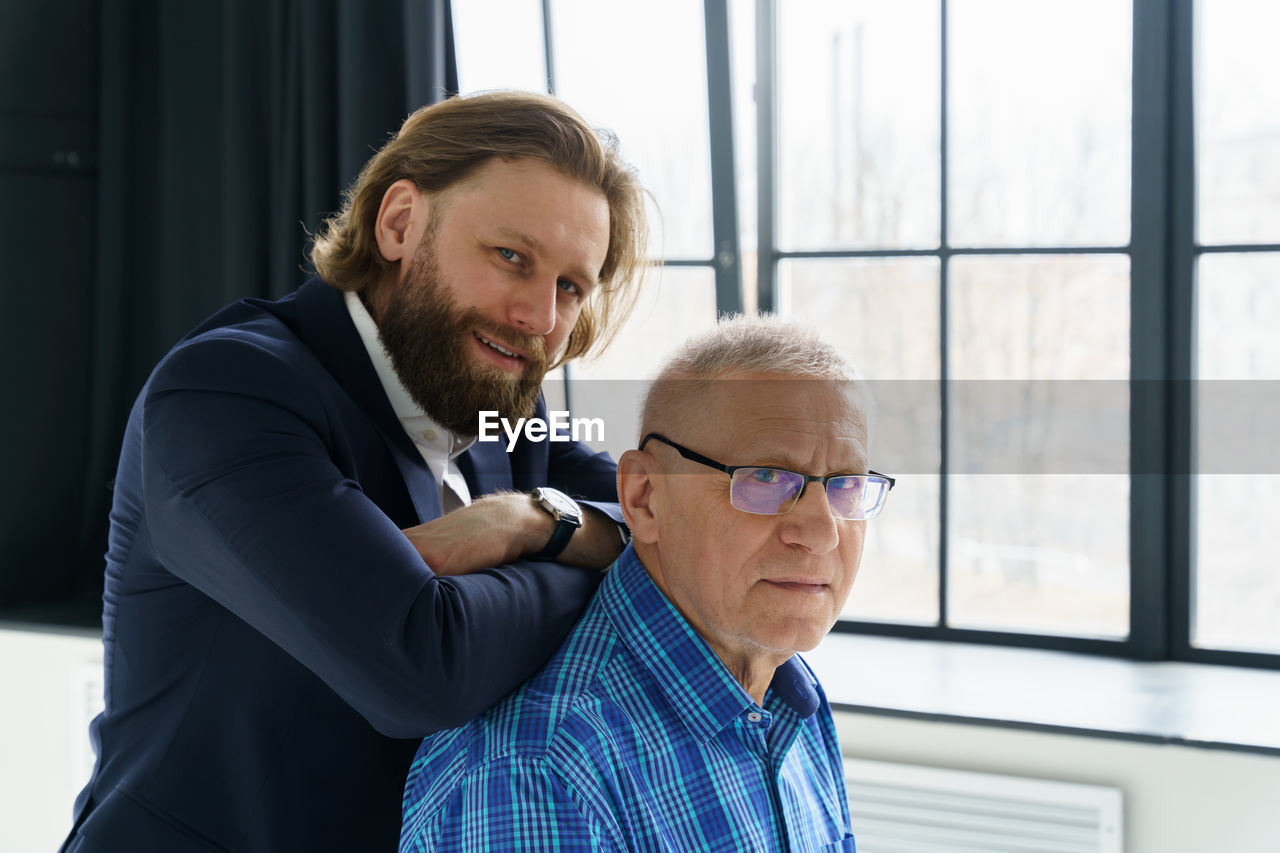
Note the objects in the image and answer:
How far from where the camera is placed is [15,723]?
125 inches

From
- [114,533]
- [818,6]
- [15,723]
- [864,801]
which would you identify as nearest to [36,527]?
[15,723]

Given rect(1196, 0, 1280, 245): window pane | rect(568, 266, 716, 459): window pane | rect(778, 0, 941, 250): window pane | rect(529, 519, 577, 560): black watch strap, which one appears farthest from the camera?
rect(568, 266, 716, 459): window pane

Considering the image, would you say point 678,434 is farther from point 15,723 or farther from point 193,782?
point 15,723

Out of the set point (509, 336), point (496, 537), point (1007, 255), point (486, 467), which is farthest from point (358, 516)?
point (1007, 255)

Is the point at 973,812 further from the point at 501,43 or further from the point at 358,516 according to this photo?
the point at 501,43

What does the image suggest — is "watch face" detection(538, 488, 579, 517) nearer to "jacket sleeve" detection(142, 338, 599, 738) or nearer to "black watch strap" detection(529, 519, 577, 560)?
"black watch strap" detection(529, 519, 577, 560)

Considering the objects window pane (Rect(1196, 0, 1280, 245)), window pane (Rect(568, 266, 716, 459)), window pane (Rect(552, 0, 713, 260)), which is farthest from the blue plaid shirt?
window pane (Rect(1196, 0, 1280, 245))

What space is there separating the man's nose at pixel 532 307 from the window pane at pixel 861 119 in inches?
68.3

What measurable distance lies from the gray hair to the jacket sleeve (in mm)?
323

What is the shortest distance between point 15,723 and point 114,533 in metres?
2.32

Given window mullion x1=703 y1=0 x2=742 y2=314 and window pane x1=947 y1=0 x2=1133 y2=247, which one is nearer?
window pane x1=947 y1=0 x2=1133 y2=247

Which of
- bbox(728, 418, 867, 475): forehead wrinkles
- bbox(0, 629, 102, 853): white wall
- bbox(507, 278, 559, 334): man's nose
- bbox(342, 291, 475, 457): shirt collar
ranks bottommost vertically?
bbox(0, 629, 102, 853): white wall

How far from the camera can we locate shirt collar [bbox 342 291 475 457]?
4.80 ft

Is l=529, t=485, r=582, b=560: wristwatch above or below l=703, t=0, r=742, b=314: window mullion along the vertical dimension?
below
